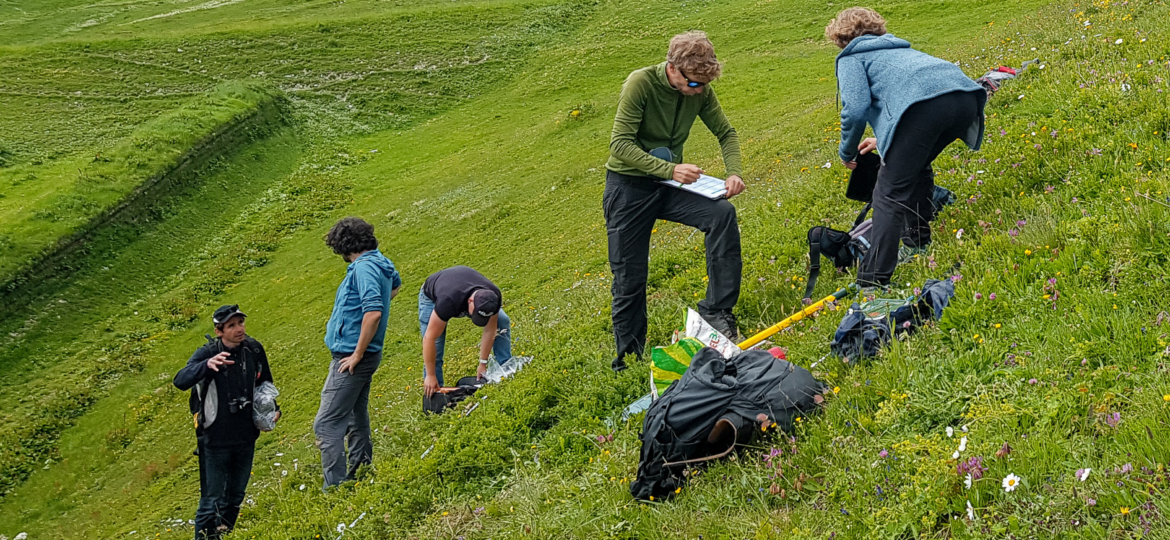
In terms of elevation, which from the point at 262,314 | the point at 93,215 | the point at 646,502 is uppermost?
the point at 646,502

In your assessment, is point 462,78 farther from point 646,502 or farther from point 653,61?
point 646,502

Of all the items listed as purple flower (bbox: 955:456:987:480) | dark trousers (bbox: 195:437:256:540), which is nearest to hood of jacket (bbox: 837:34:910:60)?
purple flower (bbox: 955:456:987:480)

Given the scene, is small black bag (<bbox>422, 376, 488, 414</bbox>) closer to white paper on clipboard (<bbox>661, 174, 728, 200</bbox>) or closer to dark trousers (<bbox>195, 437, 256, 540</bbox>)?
dark trousers (<bbox>195, 437, 256, 540</bbox>)

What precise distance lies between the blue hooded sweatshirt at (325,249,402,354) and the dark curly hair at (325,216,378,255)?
0.11 m

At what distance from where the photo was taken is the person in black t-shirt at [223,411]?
26.5 ft

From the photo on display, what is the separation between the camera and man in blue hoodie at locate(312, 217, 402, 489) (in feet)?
25.3

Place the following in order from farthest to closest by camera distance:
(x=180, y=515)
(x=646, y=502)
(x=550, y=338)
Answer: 1. (x=180, y=515)
2. (x=550, y=338)
3. (x=646, y=502)

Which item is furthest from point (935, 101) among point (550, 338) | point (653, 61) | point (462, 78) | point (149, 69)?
point (149, 69)

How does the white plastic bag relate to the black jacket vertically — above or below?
above

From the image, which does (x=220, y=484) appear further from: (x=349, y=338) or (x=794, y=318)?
(x=794, y=318)

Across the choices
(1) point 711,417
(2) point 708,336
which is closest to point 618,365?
(2) point 708,336

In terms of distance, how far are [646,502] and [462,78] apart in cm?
3820

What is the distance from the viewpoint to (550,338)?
9.55 meters

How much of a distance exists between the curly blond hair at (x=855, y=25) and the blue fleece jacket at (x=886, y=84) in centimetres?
10
